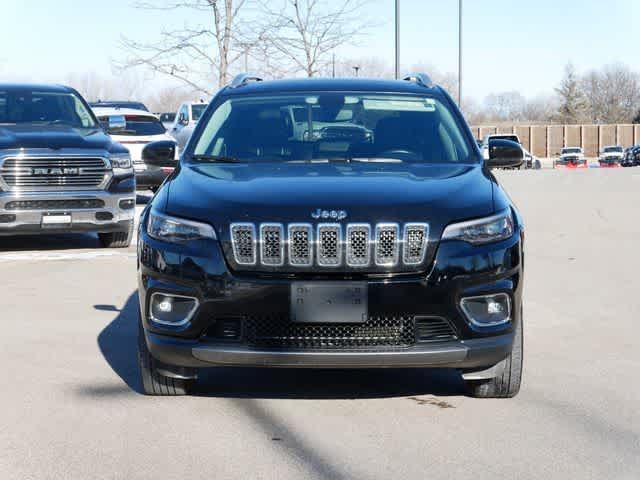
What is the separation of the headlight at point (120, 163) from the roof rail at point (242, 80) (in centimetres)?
560

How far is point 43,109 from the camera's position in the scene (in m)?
14.3

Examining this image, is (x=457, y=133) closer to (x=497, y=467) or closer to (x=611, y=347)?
(x=611, y=347)

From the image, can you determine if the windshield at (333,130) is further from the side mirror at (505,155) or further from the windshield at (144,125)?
the windshield at (144,125)

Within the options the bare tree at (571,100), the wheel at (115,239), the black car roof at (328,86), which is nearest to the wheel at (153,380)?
the black car roof at (328,86)

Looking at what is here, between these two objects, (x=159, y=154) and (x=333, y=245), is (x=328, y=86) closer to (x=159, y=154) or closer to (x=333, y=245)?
(x=159, y=154)

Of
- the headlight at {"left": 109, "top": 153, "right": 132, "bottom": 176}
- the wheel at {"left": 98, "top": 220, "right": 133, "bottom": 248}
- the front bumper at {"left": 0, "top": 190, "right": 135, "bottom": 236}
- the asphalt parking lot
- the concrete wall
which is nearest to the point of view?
the asphalt parking lot

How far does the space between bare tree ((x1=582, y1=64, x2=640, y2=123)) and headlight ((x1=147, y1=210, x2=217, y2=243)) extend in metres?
144

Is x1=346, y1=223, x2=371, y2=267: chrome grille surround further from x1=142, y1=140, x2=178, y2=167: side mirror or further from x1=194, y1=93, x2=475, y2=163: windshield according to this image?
x1=142, y1=140, x2=178, y2=167: side mirror

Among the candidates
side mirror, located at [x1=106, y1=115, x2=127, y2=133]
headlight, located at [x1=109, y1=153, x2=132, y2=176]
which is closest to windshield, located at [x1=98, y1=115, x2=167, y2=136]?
side mirror, located at [x1=106, y1=115, x2=127, y2=133]

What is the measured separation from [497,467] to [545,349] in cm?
283

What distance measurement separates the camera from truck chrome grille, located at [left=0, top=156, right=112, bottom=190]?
12820mm

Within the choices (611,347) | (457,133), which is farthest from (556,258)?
(457,133)

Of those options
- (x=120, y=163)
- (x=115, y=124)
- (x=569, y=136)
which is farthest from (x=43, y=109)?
(x=569, y=136)

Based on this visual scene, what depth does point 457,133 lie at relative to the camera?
23.1 feet
